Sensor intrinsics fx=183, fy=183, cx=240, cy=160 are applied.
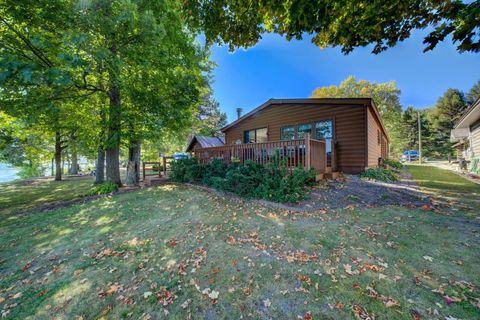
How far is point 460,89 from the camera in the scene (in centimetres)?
2800

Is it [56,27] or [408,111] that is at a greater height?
[408,111]

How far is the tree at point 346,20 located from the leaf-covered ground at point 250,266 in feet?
11.9

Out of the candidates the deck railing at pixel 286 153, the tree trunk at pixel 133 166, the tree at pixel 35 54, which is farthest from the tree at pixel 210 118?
the tree at pixel 35 54

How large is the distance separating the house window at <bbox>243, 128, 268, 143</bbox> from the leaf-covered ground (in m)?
7.47

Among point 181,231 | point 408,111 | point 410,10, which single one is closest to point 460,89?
point 408,111

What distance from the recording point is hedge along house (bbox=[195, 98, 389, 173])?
6.50 meters

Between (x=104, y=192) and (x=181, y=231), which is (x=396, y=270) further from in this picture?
(x=104, y=192)

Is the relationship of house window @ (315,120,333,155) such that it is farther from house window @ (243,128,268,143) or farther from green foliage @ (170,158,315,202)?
green foliage @ (170,158,315,202)

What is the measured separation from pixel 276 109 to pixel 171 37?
6349 mm

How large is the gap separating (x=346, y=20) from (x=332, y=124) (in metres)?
5.72

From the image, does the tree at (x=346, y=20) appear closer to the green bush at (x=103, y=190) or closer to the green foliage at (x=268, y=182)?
the green foliage at (x=268, y=182)

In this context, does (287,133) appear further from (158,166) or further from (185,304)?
(185,304)

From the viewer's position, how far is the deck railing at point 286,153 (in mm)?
6070

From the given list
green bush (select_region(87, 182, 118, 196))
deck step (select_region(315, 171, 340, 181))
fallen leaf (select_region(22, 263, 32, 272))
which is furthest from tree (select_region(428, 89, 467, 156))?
fallen leaf (select_region(22, 263, 32, 272))
